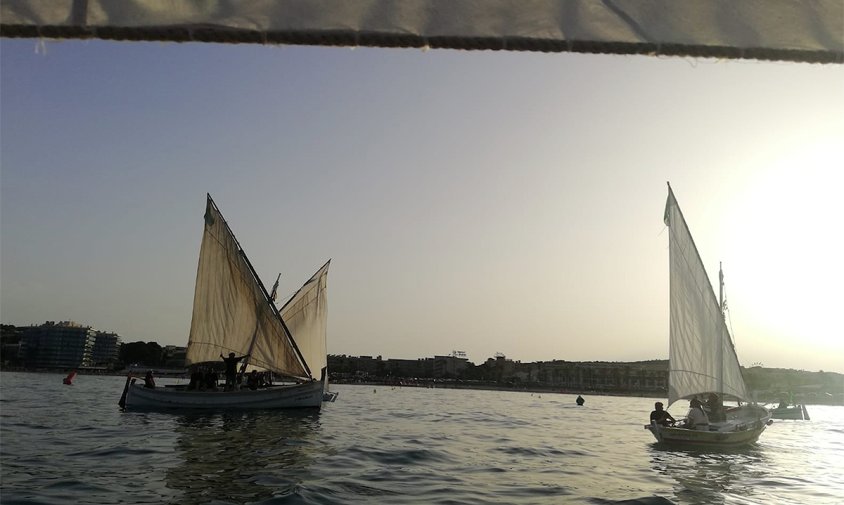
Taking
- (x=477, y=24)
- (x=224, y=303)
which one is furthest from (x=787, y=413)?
(x=477, y=24)

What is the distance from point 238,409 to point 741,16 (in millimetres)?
41179

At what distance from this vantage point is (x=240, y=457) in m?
20.5

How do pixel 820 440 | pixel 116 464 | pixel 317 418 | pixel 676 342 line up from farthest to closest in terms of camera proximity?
pixel 820 440 < pixel 317 418 < pixel 676 342 < pixel 116 464

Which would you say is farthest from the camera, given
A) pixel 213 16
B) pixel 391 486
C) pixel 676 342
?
pixel 676 342

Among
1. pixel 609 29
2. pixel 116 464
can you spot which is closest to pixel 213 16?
pixel 609 29

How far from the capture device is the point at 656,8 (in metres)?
2.60

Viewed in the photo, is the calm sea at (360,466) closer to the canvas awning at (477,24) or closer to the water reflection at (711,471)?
the water reflection at (711,471)

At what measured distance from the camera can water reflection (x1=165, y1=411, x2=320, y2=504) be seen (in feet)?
48.9

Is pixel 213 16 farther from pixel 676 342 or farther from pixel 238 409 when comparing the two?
pixel 238 409

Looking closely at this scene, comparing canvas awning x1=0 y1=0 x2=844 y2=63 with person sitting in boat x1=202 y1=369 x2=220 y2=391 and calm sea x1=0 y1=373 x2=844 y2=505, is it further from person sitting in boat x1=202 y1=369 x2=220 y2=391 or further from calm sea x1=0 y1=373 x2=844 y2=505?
person sitting in boat x1=202 y1=369 x2=220 y2=391

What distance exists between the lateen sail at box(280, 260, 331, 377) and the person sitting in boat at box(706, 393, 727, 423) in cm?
2735

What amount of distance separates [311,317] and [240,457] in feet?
90.5

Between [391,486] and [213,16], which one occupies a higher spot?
[213,16]

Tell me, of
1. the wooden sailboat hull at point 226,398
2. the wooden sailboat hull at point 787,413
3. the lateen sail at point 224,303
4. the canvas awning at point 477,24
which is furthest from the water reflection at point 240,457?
the wooden sailboat hull at point 787,413
